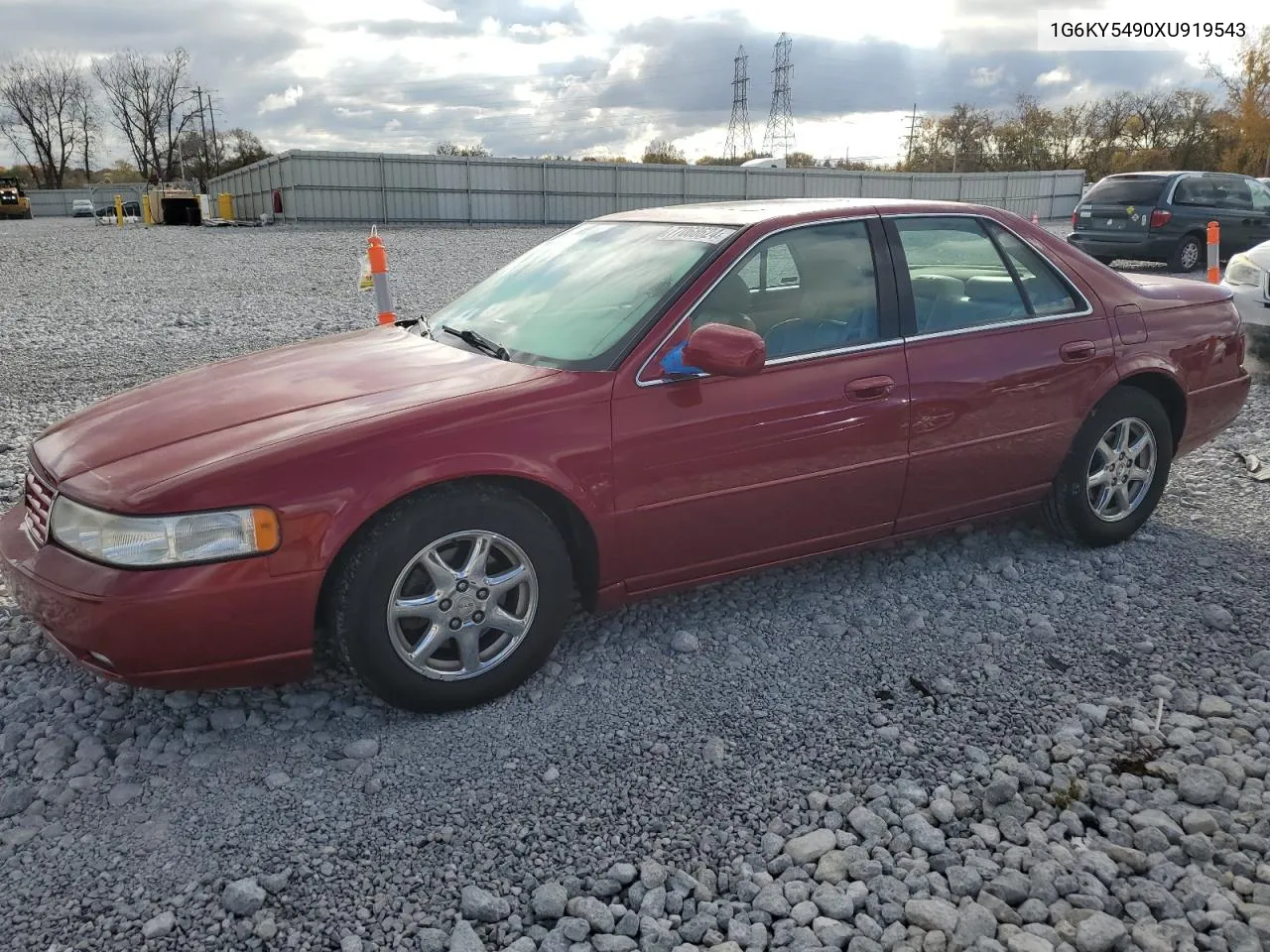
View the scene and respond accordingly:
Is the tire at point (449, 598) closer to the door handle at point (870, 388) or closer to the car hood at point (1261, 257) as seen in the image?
the door handle at point (870, 388)

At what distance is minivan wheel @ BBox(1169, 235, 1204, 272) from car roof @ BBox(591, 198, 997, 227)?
13291 mm

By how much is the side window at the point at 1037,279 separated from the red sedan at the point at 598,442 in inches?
0.5

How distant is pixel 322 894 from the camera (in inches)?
93.9

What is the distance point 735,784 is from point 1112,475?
257 cm

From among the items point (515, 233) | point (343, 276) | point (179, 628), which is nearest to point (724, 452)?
point (179, 628)

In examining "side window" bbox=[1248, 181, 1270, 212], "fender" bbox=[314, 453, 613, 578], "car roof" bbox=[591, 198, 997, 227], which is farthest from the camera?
"side window" bbox=[1248, 181, 1270, 212]

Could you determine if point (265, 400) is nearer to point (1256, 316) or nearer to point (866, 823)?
point (866, 823)

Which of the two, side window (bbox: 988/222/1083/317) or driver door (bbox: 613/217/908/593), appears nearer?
driver door (bbox: 613/217/908/593)

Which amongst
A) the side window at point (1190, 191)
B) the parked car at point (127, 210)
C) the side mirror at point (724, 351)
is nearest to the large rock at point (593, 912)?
the side mirror at point (724, 351)

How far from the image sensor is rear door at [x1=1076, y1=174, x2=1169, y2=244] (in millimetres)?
15492

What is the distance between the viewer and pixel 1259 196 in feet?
52.8

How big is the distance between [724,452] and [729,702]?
0.82 meters

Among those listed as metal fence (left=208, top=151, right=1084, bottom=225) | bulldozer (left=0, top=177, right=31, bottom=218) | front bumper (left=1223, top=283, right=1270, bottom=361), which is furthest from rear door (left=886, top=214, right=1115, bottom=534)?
bulldozer (left=0, top=177, right=31, bottom=218)

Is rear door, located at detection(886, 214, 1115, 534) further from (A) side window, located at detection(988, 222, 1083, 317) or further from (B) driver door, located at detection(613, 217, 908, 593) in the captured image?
(B) driver door, located at detection(613, 217, 908, 593)
